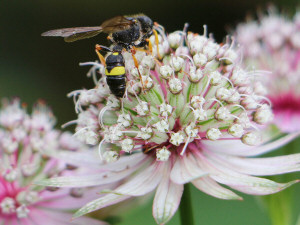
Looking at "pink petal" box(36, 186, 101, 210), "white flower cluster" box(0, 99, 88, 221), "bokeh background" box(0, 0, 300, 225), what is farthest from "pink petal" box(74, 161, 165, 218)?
"bokeh background" box(0, 0, 300, 225)

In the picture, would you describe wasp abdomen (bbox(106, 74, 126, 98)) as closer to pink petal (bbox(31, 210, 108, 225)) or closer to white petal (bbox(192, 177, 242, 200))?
white petal (bbox(192, 177, 242, 200))

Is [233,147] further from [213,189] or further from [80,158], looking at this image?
[80,158]

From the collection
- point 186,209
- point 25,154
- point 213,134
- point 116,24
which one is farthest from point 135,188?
point 25,154

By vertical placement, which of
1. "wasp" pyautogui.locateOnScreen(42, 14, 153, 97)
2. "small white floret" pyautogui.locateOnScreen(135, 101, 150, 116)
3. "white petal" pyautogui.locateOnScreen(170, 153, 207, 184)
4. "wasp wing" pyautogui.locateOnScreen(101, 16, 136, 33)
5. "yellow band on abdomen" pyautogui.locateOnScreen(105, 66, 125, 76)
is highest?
"wasp wing" pyautogui.locateOnScreen(101, 16, 136, 33)

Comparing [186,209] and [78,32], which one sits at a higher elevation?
[78,32]

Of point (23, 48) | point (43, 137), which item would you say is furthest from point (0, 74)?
point (43, 137)

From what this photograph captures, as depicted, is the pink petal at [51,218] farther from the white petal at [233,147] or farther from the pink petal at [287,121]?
the pink petal at [287,121]

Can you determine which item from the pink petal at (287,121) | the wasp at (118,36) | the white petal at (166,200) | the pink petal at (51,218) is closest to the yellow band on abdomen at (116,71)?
the wasp at (118,36)
